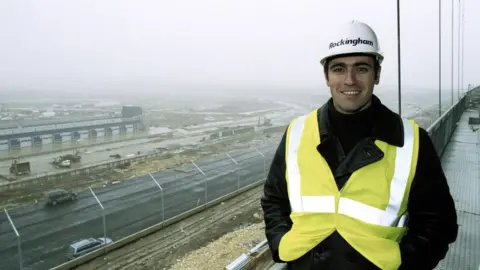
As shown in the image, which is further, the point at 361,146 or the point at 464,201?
the point at 464,201

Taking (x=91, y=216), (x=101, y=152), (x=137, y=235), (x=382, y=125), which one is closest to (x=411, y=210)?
(x=382, y=125)

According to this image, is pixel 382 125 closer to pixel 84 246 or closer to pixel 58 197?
pixel 84 246

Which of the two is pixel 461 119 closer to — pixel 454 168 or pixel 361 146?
pixel 454 168

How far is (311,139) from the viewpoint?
1.56 meters

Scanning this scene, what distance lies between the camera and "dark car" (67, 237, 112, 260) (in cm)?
1165

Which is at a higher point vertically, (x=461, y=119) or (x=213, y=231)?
(x=461, y=119)

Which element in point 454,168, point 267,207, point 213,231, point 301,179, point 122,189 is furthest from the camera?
point 122,189

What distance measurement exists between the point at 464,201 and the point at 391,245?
12.8 feet

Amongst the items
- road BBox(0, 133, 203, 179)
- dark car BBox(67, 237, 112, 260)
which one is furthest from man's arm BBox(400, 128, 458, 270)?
road BBox(0, 133, 203, 179)

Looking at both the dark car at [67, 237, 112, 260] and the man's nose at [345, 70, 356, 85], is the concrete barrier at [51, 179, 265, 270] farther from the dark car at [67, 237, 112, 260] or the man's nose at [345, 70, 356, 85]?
the man's nose at [345, 70, 356, 85]

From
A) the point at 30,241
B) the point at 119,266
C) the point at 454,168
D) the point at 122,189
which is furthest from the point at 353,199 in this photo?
the point at 122,189

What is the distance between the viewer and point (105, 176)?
25.2 m

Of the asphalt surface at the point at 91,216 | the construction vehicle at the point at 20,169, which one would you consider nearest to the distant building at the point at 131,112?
the construction vehicle at the point at 20,169

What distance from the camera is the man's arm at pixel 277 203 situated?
1587mm
